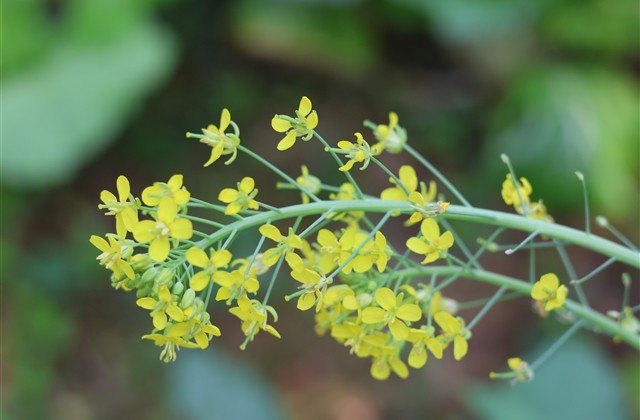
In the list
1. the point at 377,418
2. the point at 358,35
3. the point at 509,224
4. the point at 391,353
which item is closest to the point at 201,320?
the point at 391,353

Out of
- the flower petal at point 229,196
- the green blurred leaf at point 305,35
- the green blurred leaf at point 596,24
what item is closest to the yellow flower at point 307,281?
the flower petal at point 229,196

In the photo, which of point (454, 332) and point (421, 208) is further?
point (454, 332)

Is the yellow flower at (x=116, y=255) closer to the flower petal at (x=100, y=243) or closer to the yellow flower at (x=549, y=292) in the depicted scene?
the flower petal at (x=100, y=243)

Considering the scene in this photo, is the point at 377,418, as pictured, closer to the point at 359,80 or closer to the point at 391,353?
the point at 359,80

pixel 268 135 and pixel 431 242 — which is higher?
pixel 431 242

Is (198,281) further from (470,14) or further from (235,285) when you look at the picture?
(470,14)

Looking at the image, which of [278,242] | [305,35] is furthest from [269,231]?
[305,35]
